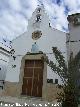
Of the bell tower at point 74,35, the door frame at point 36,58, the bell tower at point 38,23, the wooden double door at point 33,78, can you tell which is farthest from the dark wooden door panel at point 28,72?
the bell tower at point 74,35

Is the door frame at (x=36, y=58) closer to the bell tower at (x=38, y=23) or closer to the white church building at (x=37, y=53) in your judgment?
A: the white church building at (x=37, y=53)

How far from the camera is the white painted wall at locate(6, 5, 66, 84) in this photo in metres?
15.9

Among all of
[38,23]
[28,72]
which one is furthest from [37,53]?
[38,23]

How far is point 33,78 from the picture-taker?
16.6 meters

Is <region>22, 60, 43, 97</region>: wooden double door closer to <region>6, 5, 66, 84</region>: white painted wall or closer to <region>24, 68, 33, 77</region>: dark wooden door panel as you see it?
<region>24, 68, 33, 77</region>: dark wooden door panel

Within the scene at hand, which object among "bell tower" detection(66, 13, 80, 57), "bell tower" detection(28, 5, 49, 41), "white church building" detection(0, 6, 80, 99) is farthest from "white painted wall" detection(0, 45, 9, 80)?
"bell tower" detection(66, 13, 80, 57)

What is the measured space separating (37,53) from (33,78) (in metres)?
2.06

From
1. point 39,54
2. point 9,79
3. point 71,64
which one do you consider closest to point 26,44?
point 39,54

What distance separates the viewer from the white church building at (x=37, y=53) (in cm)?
1556

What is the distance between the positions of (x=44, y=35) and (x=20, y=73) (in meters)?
3.71

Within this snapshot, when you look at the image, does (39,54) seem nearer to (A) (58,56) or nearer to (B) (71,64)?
(A) (58,56)

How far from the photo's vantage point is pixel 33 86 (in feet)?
53.6

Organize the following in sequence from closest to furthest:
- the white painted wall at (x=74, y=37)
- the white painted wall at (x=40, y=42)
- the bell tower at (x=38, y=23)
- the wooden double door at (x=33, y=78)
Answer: the white painted wall at (x=74, y=37)
the white painted wall at (x=40, y=42)
the wooden double door at (x=33, y=78)
the bell tower at (x=38, y=23)

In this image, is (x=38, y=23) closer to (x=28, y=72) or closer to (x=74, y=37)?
(x=74, y=37)
